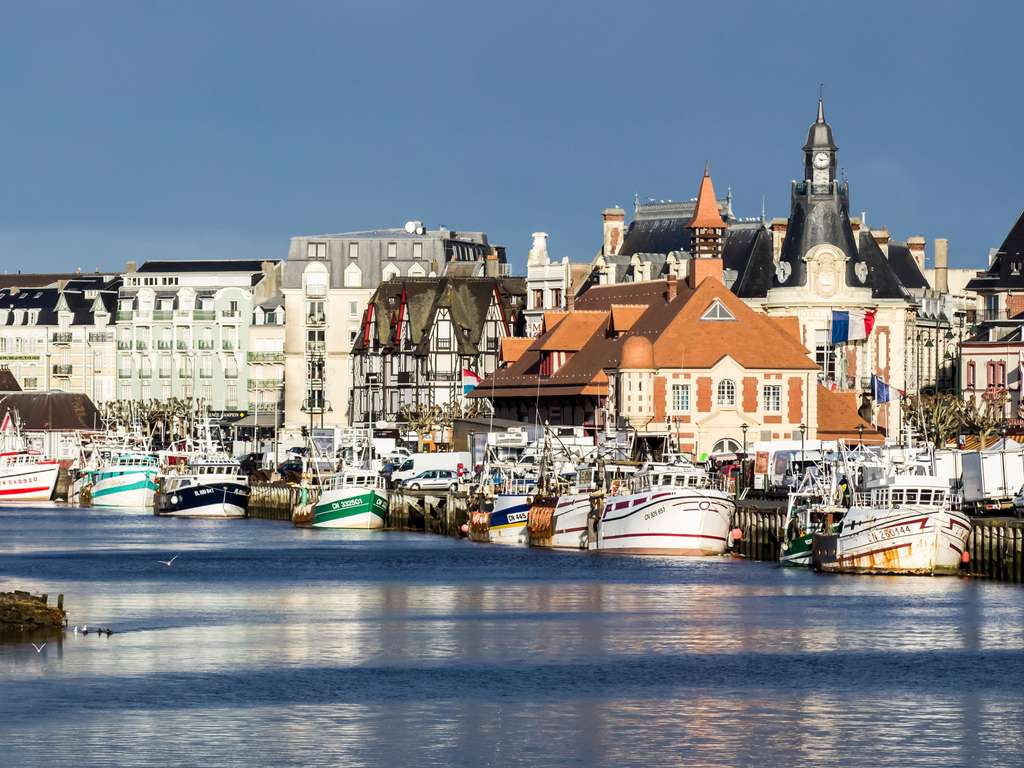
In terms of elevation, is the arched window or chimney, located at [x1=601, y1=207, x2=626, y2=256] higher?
chimney, located at [x1=601, y1=207, x2=626, y2=256]

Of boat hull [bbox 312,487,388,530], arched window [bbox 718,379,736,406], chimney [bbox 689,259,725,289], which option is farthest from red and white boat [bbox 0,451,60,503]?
arched window [bbox 718,379,736,406]

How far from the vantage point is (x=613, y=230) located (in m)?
197

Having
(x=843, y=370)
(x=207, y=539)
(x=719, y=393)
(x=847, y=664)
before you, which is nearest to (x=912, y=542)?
(x=847, y=664)

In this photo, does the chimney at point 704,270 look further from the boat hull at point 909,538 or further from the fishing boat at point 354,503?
the boat hull at point 909,538

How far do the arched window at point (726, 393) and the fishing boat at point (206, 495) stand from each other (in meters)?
32.5

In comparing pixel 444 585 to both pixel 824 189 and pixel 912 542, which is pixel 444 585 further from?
pixel 824 189

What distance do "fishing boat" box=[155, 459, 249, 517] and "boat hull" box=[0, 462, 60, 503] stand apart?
26662 millimetres

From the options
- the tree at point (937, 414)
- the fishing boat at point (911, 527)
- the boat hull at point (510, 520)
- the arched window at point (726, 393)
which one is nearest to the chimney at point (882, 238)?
the tree at point (937, 414)

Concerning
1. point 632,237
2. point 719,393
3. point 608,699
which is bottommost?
point 608,699

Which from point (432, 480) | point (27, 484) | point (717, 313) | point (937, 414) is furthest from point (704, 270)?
point (27, 484)

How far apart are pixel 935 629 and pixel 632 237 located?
12209 cm

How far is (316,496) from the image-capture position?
15175cm

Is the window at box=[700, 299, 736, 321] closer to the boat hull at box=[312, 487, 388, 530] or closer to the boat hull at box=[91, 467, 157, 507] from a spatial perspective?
the boat hull at box=[312, 487, 388, 530]

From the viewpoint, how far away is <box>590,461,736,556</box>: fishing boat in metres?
107
